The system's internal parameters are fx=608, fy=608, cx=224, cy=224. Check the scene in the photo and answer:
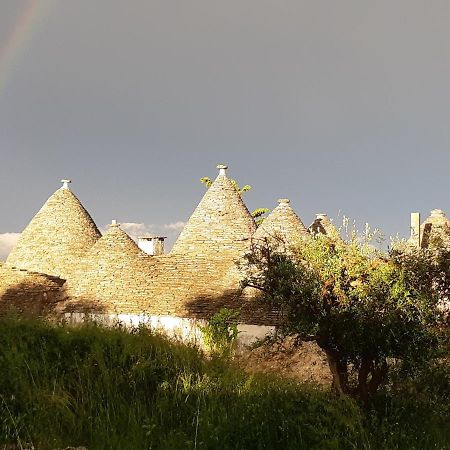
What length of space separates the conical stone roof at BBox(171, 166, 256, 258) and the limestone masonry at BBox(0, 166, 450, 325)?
3cm

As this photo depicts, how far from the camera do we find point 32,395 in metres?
7.54

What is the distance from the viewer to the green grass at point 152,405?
21.9 ft

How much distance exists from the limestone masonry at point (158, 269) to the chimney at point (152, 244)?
10.5 feet

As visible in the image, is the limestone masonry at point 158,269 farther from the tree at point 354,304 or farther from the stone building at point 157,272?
the tree at point 354,304

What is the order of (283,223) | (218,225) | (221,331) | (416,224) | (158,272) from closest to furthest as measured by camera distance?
(221,331) < (283,223) < (158,272) < (218,225) < (416,224)

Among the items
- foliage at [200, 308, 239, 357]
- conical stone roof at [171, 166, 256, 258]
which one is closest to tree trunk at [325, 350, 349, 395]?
foliage at [200, 308, 239, 357]

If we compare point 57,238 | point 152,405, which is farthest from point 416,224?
point 152,405

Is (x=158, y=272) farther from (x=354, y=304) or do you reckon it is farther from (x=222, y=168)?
(x=354, y=304)

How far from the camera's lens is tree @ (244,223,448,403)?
863cm

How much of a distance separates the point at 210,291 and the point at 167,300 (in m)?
1.38

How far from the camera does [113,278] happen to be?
65.5 ft

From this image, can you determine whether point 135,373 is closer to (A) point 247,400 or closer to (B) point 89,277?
(A) point 247,400

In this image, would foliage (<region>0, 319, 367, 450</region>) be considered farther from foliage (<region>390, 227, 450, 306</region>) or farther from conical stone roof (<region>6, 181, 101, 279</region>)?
conical stone roof (<region>6, 181, 101, 279</region>)

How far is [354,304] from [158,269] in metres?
11.8
